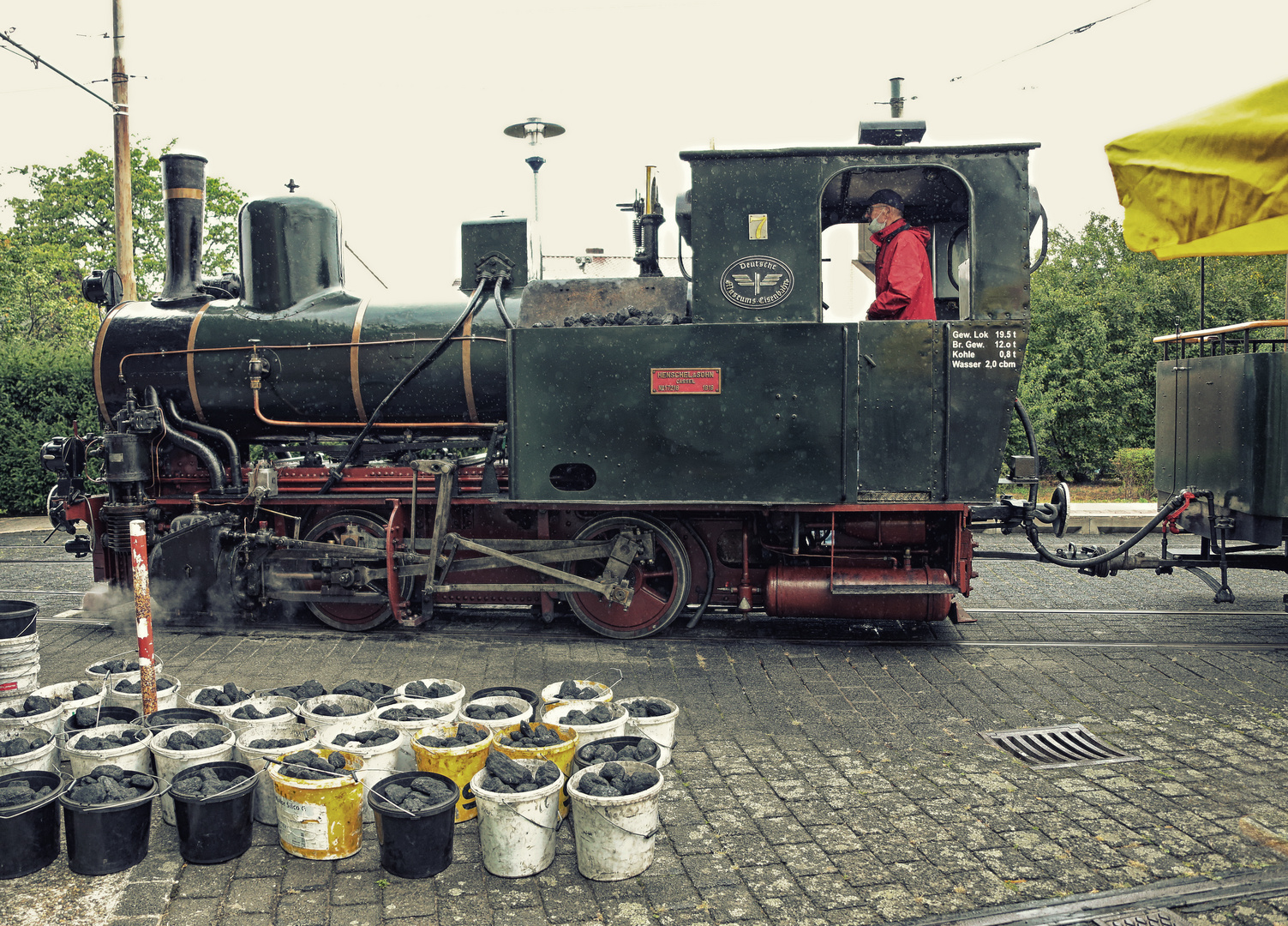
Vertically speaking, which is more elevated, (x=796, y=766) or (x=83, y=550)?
(x=83, y=550)

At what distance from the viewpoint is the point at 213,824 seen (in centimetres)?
329

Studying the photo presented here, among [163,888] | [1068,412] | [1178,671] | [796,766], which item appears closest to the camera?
[163,888]

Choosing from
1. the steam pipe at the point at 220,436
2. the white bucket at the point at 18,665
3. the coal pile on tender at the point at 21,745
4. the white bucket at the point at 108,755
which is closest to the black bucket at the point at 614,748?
the white bucket at the point at 108,755

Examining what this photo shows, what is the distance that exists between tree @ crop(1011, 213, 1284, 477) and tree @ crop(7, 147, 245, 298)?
2086 cm

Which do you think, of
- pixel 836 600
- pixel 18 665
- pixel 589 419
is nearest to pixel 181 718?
pixel 18 665

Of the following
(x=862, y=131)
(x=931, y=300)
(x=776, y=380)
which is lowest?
(x=776, y=380)

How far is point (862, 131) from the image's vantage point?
585 cm

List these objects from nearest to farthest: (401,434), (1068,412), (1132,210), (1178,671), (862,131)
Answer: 1. (1132,210)
2. (1178,671)
3. (862,131)
4. (401,434)
5. (1068,412)

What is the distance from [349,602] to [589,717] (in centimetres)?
315

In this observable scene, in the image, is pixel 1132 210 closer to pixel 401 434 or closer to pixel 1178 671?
pixel 1178 671

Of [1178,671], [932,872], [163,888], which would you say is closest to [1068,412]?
[1178,671]

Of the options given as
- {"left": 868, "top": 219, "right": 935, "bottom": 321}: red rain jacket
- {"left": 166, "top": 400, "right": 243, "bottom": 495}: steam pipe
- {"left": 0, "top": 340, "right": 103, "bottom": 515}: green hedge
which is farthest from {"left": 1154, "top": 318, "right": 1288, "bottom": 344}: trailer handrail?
{"left": 0, "top": 340, "right": 103, "bottom": 515}: green hedge

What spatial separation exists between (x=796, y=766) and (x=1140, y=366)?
17.7m

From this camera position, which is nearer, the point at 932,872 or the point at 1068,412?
the point at 932,872
